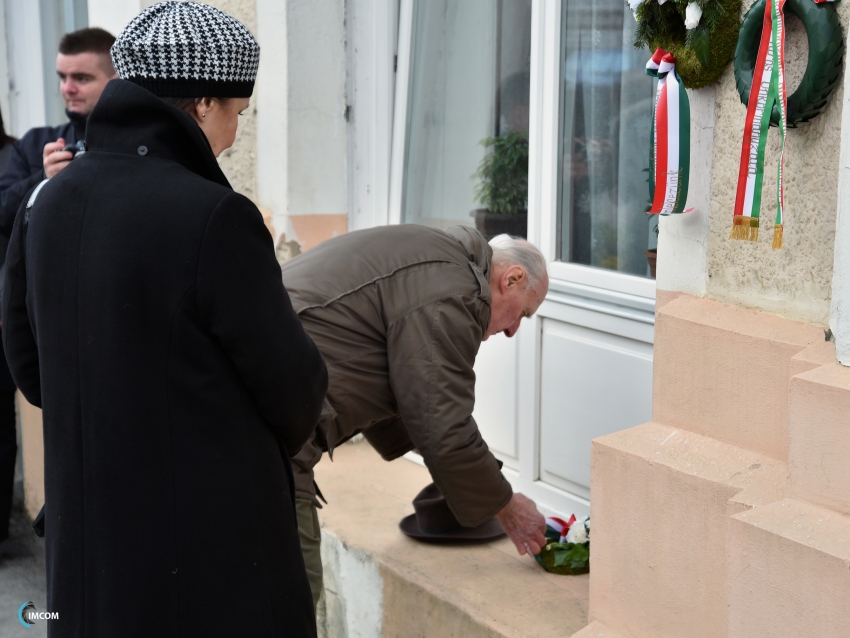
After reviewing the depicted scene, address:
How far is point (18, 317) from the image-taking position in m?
1.88

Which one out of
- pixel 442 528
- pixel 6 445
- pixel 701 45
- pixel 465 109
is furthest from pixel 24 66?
pixel 701 45

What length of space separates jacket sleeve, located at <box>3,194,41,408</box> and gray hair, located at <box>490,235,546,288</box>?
126 centimetres

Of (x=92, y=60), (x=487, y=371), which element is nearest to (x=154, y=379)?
(x=487, y=371)

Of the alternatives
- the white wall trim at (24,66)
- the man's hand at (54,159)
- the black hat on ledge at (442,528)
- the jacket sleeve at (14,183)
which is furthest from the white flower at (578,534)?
the white wall trim at (24,66)

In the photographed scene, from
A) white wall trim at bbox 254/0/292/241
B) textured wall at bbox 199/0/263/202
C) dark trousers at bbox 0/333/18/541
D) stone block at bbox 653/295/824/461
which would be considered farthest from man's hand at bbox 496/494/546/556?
dark trousers at bbox 0/333/18/541

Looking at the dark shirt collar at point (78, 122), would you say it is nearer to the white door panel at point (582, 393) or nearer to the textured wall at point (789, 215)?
the white door panel at point (582, 393)

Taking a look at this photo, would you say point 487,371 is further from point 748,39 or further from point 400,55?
point 748,39

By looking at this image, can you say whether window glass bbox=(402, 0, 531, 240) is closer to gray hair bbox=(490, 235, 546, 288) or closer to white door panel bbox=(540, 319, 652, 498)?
white door panel bbox=(540, 319, 652, 498)

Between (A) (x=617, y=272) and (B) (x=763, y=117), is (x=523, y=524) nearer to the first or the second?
(A) (x=617, y=272)

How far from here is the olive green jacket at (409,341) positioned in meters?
2.48

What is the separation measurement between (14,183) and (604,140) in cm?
217

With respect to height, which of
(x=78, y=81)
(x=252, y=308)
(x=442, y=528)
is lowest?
(x=442, y=528)

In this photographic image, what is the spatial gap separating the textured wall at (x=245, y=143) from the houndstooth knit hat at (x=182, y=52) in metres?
2.34

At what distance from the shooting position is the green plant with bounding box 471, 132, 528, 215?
3361 millimetres
